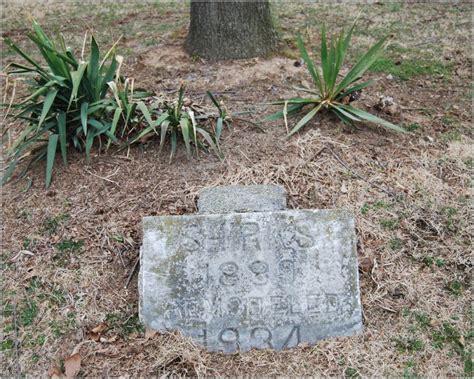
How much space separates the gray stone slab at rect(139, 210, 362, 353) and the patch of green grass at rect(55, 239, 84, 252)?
55 centimetres

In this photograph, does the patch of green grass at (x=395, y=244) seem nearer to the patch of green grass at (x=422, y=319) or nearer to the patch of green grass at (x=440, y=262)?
the patch of green grass at (x=440, y=262)

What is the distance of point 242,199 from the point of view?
3.39 meters

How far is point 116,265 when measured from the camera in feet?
10.9

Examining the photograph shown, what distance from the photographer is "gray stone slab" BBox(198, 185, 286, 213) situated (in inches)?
131

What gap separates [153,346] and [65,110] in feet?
5.88

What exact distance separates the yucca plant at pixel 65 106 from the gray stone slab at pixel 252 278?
102cm

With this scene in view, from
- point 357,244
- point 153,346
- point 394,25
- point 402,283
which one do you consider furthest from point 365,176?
point 394,25

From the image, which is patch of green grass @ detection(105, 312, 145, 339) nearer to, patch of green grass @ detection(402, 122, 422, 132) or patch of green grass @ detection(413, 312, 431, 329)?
patch of green grass @ detection(413, 312, 431, 329)

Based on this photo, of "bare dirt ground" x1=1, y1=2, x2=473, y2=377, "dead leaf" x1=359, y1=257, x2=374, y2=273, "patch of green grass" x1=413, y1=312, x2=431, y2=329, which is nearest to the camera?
"bare dirt ground" x1=1, y1=2, x2=473, y2=377

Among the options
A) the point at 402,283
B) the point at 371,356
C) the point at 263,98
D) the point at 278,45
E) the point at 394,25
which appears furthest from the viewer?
the point at 394,25

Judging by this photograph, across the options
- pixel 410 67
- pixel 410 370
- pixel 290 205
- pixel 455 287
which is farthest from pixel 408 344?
pixel 410 67

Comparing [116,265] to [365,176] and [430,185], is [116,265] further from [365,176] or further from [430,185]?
[430,185]

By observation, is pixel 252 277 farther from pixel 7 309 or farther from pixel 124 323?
pixel 7 309

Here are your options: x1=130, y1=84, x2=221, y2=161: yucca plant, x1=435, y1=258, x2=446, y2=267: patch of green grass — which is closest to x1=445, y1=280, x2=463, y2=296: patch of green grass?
x1=435, y1=258, x2=446, y2=267: patch of green grass
